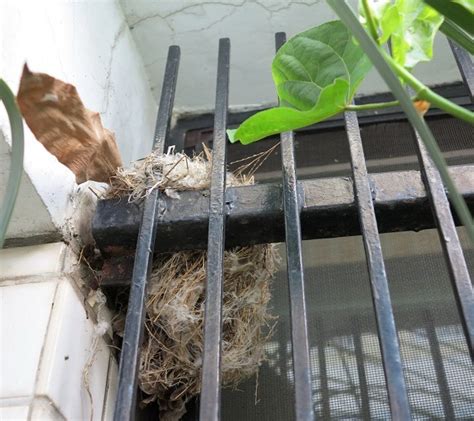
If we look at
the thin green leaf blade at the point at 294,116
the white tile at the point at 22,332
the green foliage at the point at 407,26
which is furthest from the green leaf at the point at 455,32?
the white tile at the point at 22,332

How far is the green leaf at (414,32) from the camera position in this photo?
0.71 meters

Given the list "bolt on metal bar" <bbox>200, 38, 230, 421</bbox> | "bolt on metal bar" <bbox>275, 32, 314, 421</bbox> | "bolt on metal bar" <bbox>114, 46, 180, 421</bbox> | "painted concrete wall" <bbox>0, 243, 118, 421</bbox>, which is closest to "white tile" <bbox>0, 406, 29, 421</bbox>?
"painted concrete wall" <bbox>0, 243, 118, 421</bbox>

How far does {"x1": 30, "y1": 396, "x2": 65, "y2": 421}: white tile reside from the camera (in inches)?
31.0

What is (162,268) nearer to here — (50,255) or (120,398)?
(50,255)

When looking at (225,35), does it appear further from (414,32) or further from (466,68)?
(414,32)

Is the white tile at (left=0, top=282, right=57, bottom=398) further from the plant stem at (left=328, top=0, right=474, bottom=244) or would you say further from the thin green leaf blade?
the plant stem at (left=328, top=0, right=474, bottom=244)

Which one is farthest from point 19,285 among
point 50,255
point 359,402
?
point 359,402

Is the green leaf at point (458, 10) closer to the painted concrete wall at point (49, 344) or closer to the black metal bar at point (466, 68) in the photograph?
the black metal bar at point (466, 68)

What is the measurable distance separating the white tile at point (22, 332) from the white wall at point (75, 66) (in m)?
0.10

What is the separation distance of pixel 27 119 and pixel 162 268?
312 mm

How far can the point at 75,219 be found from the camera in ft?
3.27

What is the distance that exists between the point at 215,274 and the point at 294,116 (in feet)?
0.81

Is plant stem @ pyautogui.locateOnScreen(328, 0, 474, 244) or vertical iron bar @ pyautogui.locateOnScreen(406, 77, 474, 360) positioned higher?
vertical iron bar @ pyautogui.locateOnScreen(406, 77, 474, 360)

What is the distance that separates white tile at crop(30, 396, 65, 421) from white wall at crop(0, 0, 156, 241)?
0.84ft
